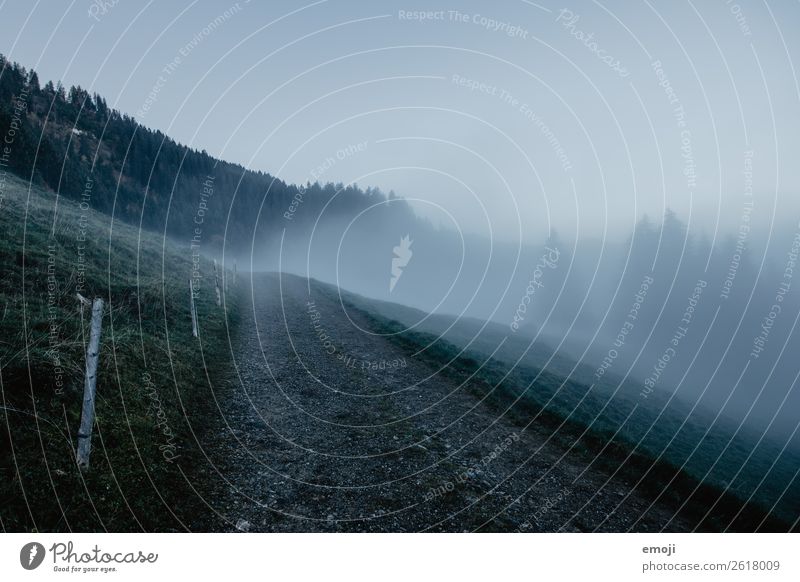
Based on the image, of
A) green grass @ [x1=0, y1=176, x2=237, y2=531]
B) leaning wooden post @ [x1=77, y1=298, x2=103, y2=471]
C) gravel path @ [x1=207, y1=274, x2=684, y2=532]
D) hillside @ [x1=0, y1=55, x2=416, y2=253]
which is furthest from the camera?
hillside @ [x1=0, y1=55, x2=416, y2=253]

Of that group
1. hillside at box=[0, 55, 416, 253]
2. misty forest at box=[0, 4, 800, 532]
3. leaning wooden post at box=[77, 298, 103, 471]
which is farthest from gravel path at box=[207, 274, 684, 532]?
hillside at box=[0, 55, 416, 253]

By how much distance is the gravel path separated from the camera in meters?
6.76

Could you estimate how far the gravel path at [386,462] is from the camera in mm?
6762

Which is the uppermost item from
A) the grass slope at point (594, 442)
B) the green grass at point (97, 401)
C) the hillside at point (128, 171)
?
the hillside at point (128, 171)

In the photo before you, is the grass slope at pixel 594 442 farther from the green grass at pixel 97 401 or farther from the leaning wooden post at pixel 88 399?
the leaning wooden post at pixel 88 399

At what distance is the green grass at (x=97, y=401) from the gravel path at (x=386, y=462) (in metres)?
0.96

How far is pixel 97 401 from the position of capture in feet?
24.1

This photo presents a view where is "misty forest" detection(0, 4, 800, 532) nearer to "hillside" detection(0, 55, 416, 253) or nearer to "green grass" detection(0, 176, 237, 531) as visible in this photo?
"green grass" detection(0, 176, 237, 531)

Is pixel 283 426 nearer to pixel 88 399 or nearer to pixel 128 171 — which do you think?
pixel 88 399

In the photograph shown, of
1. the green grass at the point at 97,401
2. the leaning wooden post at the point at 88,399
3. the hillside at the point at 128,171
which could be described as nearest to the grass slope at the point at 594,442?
the green grass at the point at 97,401

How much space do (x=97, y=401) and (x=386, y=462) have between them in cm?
660

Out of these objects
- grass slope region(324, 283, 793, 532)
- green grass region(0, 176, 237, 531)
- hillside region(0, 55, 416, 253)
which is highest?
hillside region(0, 55, 416, 253)

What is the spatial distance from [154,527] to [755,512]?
14.3 meters

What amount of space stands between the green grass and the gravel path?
3.14 feet
